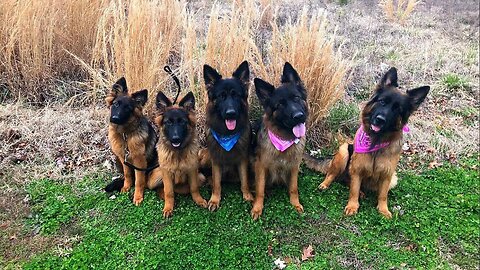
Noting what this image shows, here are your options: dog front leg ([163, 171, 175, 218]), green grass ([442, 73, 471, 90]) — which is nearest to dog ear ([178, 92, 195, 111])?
dog front leg ([163, 171, 175, 218])

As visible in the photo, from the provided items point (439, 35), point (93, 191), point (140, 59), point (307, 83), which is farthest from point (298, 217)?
point (439, 35)

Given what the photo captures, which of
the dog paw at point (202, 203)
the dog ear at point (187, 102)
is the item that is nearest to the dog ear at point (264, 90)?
the dog ear at point (187, 102)

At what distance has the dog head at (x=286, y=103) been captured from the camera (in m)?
3.81

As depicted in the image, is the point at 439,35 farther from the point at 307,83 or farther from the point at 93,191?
the point at 93,191

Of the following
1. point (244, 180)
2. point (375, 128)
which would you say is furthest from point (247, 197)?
point (375, 128)

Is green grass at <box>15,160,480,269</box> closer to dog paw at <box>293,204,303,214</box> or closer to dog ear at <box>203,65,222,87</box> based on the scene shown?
dog paw at <box>293,204,303,214</box>

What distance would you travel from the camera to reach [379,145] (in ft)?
13.3

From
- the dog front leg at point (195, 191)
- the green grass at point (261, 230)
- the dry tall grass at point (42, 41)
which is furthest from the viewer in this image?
the dry tall grass at point (42, 41)

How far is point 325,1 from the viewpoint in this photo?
42.1 ft

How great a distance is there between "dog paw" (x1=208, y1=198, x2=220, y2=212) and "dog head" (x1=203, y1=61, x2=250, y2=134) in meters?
0.88

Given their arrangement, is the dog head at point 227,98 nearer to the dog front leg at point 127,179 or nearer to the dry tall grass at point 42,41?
the dog front leg at point 127,179

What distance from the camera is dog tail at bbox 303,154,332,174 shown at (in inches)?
199

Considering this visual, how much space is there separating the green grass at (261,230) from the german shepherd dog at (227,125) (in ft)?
1.11

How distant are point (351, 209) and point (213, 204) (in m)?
1.61
